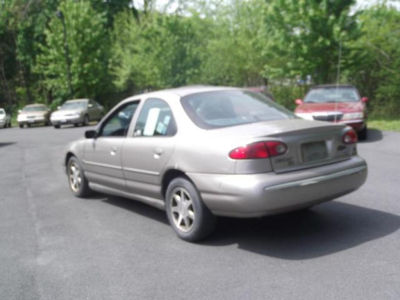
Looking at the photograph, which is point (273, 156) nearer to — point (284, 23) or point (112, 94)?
point (284, 23)

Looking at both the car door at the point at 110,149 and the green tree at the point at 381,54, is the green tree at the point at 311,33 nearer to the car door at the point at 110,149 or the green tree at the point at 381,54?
the green tree at the point at 381,54

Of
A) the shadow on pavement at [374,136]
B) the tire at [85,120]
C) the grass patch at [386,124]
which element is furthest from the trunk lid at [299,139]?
the tire at [85,120]

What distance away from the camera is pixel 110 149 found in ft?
Answer: 20.9

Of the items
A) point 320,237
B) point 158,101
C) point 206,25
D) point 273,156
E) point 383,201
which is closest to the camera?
point 273,156

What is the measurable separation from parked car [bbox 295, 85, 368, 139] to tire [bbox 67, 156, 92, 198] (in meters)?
7.13

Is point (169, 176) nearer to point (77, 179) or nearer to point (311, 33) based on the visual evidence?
point (77, 179)

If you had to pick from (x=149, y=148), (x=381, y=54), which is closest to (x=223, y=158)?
(x=149, y=148)

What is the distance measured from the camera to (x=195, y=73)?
108 ft

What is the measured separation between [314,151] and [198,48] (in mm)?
29245

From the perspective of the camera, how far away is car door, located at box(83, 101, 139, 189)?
623 centimetres

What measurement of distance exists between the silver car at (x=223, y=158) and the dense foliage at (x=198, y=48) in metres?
8.96

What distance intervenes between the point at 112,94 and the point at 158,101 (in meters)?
37.7

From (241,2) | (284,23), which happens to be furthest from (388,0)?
(241,2)

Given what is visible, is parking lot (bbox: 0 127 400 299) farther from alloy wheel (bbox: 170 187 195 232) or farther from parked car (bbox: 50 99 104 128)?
parked car (bbox: 50 99 104 128)
